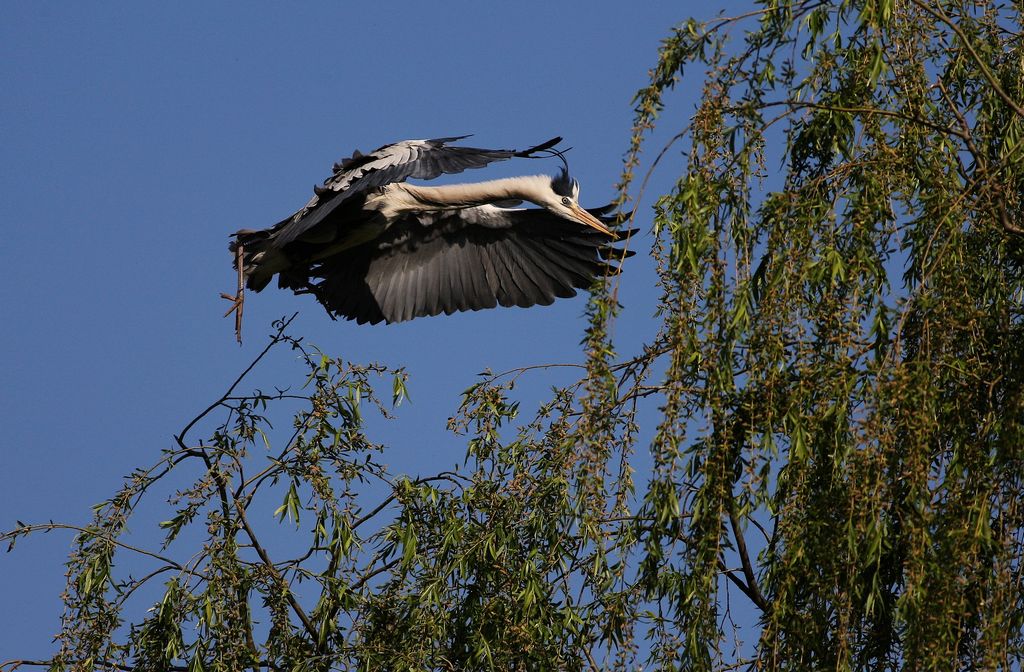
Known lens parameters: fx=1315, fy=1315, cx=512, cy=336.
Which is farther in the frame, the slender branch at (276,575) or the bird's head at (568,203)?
the bird's head at (568,203)

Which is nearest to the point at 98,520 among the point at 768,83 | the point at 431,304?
the point at 768,83

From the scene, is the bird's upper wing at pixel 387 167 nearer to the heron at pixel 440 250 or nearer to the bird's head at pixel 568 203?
the heron at pixel 440 250

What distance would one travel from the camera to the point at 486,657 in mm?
3506

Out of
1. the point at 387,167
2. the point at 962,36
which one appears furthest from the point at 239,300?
the point at 962,36

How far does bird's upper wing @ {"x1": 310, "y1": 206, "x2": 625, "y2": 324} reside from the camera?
25.7 ft

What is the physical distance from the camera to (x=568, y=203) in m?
7.58

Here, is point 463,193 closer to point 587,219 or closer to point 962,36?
point 587,219

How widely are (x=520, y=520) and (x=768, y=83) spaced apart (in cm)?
143

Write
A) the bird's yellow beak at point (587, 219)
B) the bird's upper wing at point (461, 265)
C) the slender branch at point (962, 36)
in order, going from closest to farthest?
the slender branch at point (962, 36), the bird's yellow beak at point (587, 219), the bird's upper wing at point (461, 265)

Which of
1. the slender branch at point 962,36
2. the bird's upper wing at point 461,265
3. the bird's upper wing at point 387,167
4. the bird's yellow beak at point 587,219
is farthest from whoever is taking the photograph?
the bird's upper wing at point 461,265

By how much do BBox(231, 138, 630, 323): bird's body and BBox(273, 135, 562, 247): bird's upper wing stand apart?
515 mm

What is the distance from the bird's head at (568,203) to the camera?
7.55m

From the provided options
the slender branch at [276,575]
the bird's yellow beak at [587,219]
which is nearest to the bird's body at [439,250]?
the bird's yellow beak at [587,219]

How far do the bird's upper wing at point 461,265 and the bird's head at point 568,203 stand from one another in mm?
138
